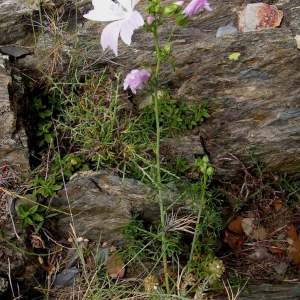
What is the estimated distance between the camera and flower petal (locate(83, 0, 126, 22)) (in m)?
2.10

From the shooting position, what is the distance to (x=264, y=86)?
10.8 feet

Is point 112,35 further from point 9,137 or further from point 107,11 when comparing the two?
point 9,137

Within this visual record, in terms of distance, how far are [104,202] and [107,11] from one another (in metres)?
1.30

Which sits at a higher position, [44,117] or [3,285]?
[44,117]

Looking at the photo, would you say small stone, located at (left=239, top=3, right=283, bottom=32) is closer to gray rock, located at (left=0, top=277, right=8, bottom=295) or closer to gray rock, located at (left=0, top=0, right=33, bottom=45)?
gray rock, located at (left=0, top=0, right=33, bottom=45)

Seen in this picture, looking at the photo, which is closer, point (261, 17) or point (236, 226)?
point (261, 17)

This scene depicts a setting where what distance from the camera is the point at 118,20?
2102 millimetres

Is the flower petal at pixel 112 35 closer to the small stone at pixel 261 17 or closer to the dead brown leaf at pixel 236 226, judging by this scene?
the small stone at pixel 261 17

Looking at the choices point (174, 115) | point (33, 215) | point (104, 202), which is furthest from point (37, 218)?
point (174, 115)

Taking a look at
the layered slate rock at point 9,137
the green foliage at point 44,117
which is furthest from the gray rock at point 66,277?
the green foliage at point 44,117

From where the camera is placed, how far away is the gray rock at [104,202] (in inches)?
123

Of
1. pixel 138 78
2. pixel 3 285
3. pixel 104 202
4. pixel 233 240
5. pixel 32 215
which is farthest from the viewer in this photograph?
pixel 233 240

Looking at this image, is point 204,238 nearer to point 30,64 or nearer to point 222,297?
point 222,297

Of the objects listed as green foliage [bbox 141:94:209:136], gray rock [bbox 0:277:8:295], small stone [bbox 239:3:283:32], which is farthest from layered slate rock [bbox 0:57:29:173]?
small stone [bbox 239:3:283:32]
